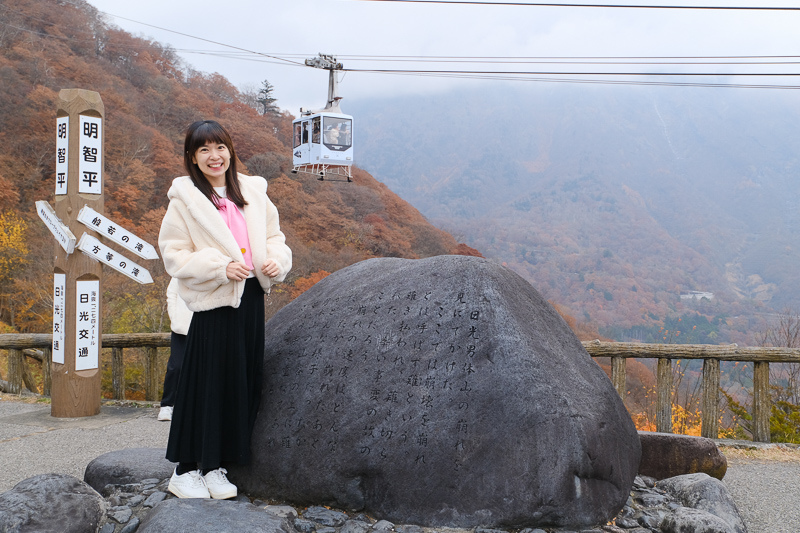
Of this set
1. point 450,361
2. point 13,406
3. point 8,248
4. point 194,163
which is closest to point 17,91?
point 8,248

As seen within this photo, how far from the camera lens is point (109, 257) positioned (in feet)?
16.5

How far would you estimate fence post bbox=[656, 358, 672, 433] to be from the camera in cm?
512

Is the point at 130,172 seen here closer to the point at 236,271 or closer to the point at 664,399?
the point at 664,399

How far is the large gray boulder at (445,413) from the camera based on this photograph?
2.60m

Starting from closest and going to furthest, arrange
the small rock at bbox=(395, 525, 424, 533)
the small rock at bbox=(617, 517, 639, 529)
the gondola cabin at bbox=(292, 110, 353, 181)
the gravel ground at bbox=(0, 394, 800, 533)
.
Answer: the small rock at bbox=(395, 525, 424, 533) < the small rock at bbox=(617, 517, 639, 529) < the gravel ground at bbox=(0, 394, 800, 533) < the gondola cabin at bbox=(292, 110, 353, 181)

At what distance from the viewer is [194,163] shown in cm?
290

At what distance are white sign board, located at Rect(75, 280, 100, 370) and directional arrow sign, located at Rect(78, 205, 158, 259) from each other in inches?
21.0

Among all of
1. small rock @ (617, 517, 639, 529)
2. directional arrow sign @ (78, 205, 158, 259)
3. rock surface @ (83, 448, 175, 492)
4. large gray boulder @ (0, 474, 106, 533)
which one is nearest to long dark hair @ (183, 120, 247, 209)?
large gray boulder @ (0, 474, 106, 533)

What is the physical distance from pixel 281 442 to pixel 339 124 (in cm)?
1322

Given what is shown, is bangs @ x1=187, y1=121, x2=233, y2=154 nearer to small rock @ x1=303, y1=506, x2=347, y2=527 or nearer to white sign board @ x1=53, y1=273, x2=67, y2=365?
small rock @ x1=303, y1=506, x2=347, y2=527

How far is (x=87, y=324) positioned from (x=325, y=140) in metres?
10.7

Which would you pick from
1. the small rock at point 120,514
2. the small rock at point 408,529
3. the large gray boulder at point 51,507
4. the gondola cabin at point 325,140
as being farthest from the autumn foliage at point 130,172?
the small rock at point 408,529

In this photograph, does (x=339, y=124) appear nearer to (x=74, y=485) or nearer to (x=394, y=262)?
(x=394, y=262)

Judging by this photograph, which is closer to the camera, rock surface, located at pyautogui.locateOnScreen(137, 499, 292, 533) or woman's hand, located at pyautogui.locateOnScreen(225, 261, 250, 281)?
rock surface, located at pyautogui.locateOnScreen(137, 499, 292, 533)
